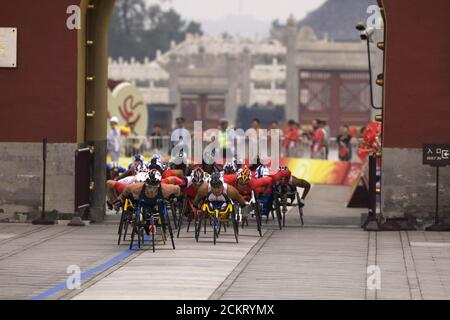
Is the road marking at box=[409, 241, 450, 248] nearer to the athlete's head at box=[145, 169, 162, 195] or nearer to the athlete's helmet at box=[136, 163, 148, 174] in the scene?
the athlete's head at box=[145, 169, 162, 195]

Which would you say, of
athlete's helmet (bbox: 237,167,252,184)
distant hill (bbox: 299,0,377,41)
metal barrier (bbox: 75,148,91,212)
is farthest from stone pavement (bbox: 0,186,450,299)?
distant hill (bbox: 299,0,377,41)

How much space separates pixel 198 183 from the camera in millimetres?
28125

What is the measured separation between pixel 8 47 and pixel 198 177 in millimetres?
4867

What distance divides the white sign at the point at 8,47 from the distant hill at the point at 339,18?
76210mm

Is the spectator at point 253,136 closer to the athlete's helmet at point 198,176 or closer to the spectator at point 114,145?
the spectator at point 114,145

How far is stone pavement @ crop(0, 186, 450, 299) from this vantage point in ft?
66.5

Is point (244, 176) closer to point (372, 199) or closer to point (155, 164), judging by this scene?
point (155, 164)

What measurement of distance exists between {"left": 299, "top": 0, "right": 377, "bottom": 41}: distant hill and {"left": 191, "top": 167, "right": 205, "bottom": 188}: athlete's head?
77.7m

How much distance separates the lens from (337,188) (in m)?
44.3

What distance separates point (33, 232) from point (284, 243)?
4.78 m

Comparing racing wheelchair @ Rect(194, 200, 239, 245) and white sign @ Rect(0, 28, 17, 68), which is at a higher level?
white sign @ Rect(0, 28, 17, 68)

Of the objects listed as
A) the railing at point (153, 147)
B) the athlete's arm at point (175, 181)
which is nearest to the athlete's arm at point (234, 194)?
the athlete's arm at point (175, 181)

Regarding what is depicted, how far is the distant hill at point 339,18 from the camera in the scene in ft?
359

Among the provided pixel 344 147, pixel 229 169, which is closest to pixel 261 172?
pixel 229 169
